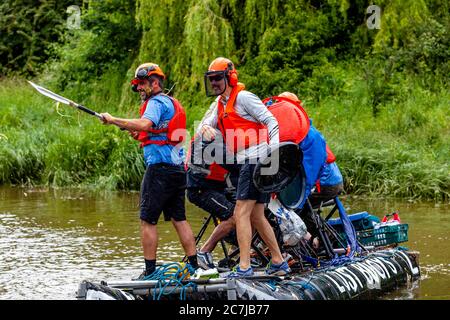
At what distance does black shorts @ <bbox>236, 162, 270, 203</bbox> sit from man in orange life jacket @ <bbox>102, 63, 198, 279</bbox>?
698mm

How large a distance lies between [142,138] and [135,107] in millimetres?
12048

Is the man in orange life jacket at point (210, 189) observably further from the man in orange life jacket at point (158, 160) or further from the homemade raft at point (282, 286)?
the homemade raft at point (282, 286)

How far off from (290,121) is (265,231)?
44.6 inches

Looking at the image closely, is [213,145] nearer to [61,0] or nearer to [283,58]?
[283,58]

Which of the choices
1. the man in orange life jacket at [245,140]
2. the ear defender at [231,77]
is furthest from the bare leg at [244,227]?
the ear defender at [231,77]

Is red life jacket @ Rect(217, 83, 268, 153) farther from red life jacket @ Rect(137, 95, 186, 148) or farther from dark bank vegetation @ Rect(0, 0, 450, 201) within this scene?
dark bank vegetation @ Rect(0, 0, 450, 201)

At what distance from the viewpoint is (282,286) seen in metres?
9.04

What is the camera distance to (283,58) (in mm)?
21984

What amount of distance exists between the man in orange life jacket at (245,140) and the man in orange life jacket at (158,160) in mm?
340

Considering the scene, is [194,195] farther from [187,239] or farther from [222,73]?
[222,73]

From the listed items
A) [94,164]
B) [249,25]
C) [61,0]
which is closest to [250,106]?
[94,164]

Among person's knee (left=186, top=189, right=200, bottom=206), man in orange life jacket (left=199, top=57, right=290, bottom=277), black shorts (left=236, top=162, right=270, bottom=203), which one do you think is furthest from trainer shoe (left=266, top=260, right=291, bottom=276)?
person's knee (left=186, top=189, right=200, bottom=206)

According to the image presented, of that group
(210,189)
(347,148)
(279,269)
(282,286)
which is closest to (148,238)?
(210,189)

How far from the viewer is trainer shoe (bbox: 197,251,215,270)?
32.8ft
